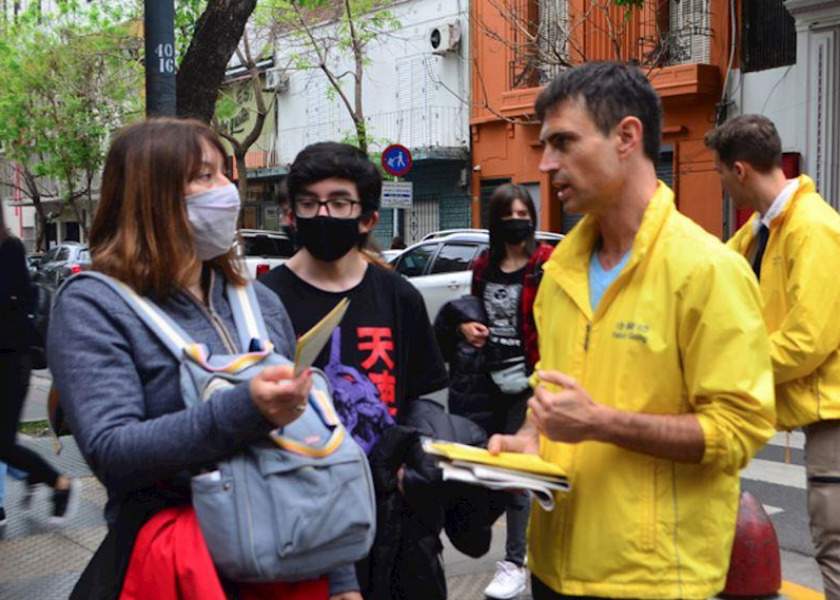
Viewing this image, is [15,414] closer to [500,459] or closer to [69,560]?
[69,560]

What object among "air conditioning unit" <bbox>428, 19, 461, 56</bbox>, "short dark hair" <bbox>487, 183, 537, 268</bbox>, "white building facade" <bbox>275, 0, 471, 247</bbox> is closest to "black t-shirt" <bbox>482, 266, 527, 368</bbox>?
"short dark hair" <bbox>487, 183, 537, 268</bbox>

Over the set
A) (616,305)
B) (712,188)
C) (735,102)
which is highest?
(735,102)

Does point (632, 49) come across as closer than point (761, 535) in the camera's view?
No

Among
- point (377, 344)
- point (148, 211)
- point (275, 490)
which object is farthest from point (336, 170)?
point (275, 490)

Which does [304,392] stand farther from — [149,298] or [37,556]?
[37,556]

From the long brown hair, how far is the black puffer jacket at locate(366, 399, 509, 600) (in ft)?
2.90

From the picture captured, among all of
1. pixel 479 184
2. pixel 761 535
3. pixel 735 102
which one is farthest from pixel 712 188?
pixel 761 535

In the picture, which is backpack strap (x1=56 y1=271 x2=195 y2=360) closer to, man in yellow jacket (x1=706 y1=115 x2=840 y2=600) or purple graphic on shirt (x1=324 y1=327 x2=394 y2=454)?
purple graphic on shirt (x1=324 y1=327 x2=394 y2=454)

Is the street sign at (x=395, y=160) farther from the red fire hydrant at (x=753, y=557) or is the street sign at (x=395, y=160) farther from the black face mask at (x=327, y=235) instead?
the black face mask at (x=327, y=235)

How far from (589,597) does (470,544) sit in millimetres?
592

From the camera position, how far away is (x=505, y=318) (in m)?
5.37

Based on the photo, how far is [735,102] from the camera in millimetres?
18562

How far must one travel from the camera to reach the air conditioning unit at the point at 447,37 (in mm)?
25688

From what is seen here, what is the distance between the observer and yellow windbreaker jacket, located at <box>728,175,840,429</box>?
3.50 m
